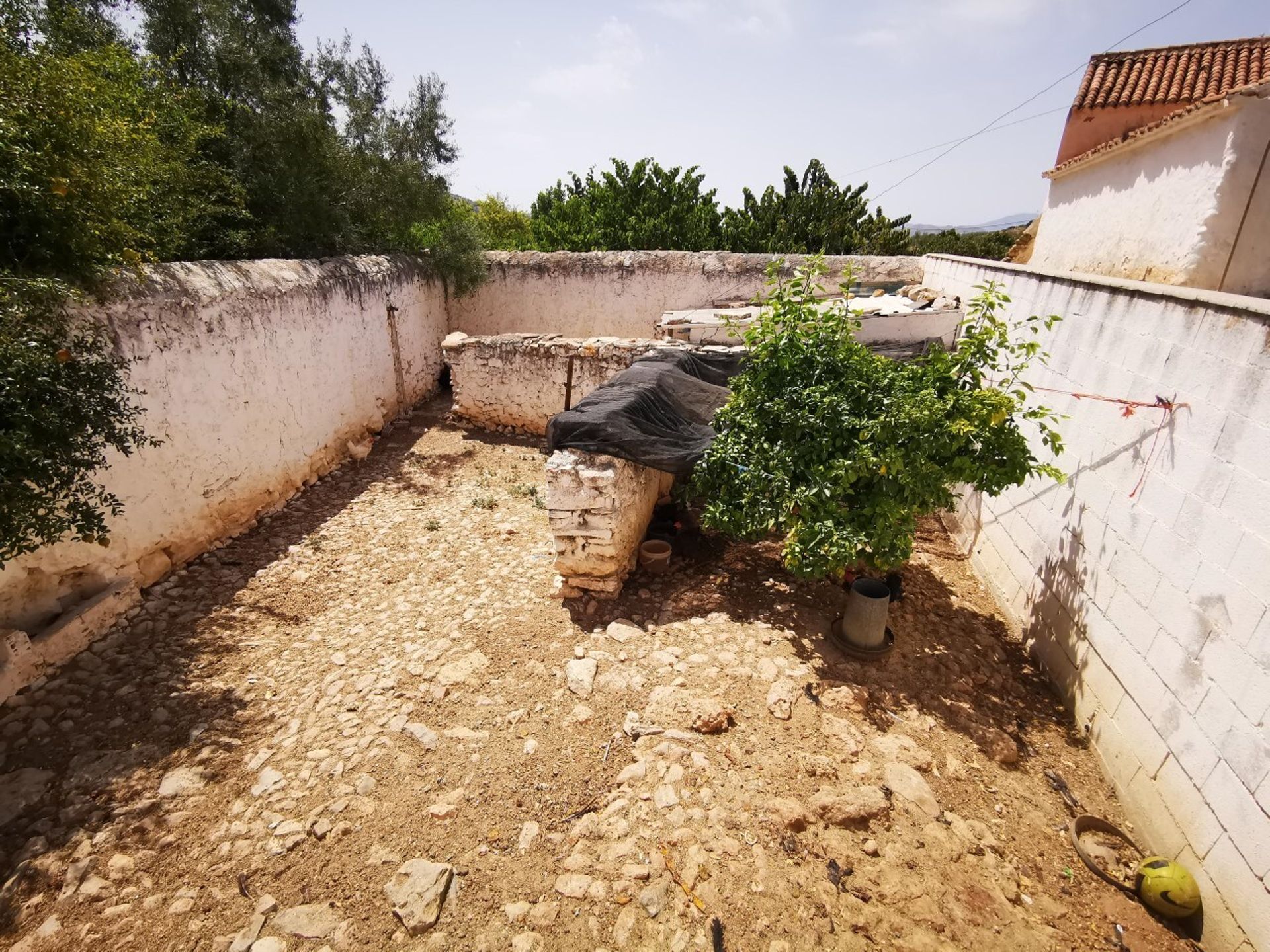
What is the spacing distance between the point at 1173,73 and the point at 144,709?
12.4 metres

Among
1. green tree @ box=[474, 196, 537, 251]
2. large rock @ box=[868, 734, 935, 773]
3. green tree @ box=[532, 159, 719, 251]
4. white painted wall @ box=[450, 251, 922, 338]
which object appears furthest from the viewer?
green tree @ box=[474, 196, 537, 251]

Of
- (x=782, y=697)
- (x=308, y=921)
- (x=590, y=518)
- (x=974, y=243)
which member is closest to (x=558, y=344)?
(x=590, y=518)

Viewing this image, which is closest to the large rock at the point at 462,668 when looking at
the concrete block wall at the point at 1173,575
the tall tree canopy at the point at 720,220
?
the concrete block wall at the point at 1173,575

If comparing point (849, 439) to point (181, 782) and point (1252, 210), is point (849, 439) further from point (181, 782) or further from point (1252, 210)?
point (1252, 210)

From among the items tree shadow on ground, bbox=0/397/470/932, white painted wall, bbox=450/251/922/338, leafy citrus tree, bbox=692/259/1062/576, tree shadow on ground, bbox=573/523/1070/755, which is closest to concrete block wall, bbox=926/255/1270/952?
tree shadow on ground, bbox=573/523/1070/755

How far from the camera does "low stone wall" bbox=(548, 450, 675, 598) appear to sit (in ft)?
12.8

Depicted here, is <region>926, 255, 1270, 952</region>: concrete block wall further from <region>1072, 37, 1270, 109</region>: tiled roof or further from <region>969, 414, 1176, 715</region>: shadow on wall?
<region>1072, 37, 1270, 109</region>: tiled roof

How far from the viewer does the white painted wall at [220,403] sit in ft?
12.9

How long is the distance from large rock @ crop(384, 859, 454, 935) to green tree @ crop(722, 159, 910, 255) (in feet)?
34.5

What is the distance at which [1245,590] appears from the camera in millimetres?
2260

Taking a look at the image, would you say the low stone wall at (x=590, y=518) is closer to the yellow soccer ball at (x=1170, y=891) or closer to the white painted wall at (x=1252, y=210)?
the yellow soccer ball at (x=1170, y=891)

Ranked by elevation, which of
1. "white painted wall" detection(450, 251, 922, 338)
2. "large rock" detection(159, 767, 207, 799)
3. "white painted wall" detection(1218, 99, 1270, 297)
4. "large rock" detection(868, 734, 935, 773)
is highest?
"white painted wall" detection(1218, 99, 1270, 297)

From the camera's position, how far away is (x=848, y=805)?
2.58 meters

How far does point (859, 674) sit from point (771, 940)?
1686mm
